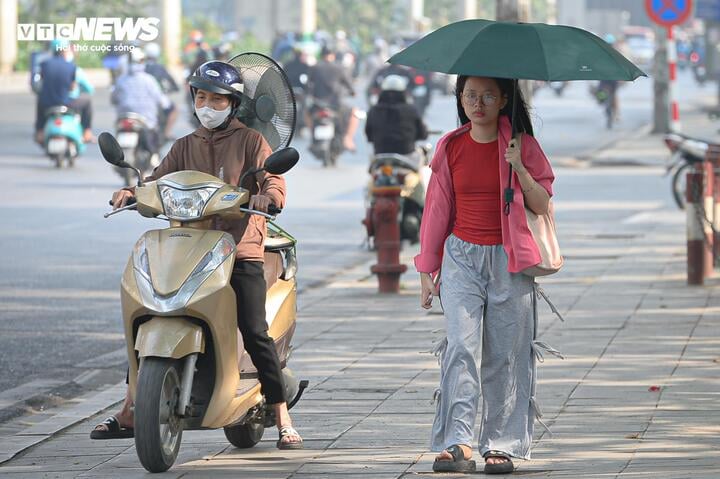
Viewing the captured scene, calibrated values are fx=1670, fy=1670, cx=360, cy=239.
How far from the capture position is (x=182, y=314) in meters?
6.27

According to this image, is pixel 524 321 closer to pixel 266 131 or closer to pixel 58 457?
pixel 266 131

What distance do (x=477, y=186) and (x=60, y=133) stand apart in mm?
18610

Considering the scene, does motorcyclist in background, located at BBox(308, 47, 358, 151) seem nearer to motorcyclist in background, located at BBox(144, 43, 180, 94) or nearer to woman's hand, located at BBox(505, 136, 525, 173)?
motorcyclist in background, located at BBox(144, 43, 180, 94)

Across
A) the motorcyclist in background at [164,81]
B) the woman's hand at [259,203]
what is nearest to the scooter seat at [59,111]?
the motorcyclist in background at [164,81]

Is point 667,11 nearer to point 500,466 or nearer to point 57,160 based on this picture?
point 57,160

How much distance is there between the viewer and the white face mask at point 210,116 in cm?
671

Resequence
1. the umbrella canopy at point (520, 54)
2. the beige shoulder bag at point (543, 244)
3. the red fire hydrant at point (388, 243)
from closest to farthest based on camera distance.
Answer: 1. the umbrella canopy at point (520, 54)
2. the beige shoulder bag at point (543, 244)
3. the red fire hydrant at point (388, 243)

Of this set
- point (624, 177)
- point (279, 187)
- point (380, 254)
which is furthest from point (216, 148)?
point (624, 177)

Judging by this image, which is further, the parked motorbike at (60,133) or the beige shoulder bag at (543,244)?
the parked motorbike at (60,133)

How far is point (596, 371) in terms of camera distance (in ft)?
29.3

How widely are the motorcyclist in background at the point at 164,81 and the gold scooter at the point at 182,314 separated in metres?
19.8

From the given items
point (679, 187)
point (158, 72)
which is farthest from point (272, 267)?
point (158, 72)

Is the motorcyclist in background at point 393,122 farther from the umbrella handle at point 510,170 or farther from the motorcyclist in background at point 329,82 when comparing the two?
the motorcyclist in background at point 329,82

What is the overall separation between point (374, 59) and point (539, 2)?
45391 millimetres
